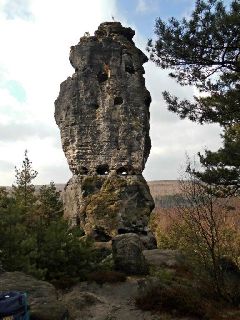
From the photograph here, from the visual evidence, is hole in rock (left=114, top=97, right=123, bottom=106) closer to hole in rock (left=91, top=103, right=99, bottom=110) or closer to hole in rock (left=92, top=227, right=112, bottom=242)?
hole in rock (left=91, top=103, right=99, bottom=110)

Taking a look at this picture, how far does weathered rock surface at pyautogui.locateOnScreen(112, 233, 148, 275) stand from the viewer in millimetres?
17609

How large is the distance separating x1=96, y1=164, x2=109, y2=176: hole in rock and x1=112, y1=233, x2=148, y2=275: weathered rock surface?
29.8 feet

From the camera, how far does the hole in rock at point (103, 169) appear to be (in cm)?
2669

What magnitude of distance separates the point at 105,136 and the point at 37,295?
17634mm

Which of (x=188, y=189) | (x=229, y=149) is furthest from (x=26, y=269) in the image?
(x=229, y=149)

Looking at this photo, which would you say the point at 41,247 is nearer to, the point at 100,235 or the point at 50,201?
the point at 100,235

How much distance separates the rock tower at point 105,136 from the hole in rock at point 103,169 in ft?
0.21

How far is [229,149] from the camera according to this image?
15273 millimetres

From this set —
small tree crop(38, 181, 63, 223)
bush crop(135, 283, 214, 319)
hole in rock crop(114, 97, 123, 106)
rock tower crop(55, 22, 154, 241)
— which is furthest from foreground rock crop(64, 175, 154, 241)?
bush crop(135, 283, 214, 319)

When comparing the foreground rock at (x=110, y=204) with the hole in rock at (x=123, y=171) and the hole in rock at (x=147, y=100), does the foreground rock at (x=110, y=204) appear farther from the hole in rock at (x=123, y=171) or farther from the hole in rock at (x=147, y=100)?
the hole in rock at (x=147, y=100)

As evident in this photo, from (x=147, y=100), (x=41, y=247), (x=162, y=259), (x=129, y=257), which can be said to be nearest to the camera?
(x=41, y=247)

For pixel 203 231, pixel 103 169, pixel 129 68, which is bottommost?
pixel 203 231

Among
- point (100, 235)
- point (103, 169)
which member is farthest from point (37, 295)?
point (103, 169)

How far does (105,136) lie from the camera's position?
2681 centimetres
